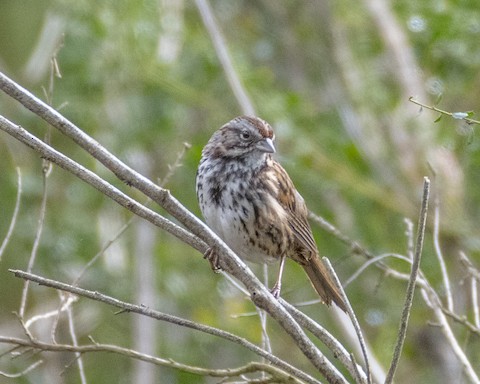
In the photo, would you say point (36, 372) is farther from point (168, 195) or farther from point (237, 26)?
point (168, 195)

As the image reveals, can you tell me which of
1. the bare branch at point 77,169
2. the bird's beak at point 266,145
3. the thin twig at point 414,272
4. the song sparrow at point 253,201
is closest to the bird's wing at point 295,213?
the song sparrow at point 253,201

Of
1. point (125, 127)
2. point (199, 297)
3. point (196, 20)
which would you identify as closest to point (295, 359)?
point (199, 297)

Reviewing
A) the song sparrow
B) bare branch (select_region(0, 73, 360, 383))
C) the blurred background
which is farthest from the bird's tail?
bare branch (select_region(0, 73, 360, 383))

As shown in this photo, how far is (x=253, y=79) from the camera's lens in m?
6.80

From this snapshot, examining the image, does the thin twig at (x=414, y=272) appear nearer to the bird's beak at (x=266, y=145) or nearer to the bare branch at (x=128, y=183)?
the bare branch at (x=128, y=183)

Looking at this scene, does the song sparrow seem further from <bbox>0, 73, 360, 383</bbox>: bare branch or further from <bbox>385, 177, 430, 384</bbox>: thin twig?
<bbox>385, 177, 430, 384</bbox>: thin twig

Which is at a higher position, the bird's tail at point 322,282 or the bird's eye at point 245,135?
the bird's eye at point 245,135

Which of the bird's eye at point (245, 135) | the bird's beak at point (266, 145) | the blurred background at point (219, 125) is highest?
the blurred background at point (219, 125)

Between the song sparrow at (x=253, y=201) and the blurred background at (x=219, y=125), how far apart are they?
37.8 inches

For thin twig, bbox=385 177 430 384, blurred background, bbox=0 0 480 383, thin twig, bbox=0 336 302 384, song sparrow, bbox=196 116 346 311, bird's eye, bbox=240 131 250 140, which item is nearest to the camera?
thin twig, bbox=385 177 430 384

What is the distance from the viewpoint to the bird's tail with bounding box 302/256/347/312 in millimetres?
4816

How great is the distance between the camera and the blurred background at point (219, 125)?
6688 mm

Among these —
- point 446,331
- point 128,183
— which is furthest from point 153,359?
point 446,331

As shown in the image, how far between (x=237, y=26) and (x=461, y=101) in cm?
271
